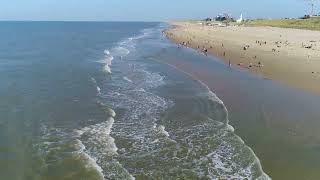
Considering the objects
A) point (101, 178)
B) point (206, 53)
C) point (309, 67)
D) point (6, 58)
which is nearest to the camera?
point (101, 178)

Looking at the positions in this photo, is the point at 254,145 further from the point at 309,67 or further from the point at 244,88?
the point at 309,67

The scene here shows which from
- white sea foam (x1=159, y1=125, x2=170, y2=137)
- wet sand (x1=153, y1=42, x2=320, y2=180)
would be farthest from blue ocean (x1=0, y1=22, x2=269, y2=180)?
wet sand (x1=153, y1=42, x2=320, y2=180)

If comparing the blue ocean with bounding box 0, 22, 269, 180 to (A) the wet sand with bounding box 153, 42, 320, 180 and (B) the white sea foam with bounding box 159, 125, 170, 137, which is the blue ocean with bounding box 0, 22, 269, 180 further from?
(A) the wet sand with bounding box 153, 42, 320, 180

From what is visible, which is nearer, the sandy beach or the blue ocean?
the blue ocean

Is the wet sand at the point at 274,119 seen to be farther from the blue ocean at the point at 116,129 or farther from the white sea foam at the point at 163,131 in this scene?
the white sea foam at the point at 163,131

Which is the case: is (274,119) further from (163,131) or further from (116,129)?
(116,129)

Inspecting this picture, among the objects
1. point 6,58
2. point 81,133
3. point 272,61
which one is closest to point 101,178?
point 81,133
